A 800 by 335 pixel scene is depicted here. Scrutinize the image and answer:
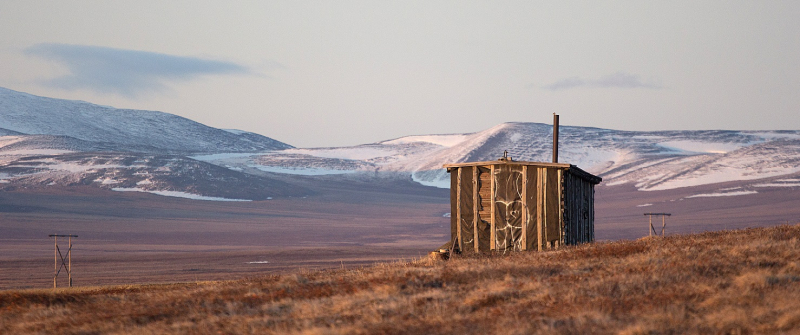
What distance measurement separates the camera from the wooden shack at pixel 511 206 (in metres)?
25.0

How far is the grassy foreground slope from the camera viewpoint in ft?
34.7

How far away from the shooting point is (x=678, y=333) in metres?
9.85

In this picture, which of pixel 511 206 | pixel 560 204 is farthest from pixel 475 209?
pixel 560 204

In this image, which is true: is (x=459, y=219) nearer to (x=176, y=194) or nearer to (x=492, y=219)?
(x=492, y=219)

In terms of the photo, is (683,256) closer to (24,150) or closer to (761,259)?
(761,259)

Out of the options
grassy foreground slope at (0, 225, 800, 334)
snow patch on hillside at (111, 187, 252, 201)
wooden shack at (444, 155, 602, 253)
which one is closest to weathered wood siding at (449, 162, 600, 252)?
wooden shack at (444, 155, 602, 253)

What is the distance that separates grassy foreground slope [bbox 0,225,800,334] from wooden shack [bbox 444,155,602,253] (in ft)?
25.0

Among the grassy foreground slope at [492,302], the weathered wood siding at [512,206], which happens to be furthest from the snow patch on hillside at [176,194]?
the grassy foreground slope at [492,302]

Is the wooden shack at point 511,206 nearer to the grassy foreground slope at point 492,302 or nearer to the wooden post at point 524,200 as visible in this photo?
the wooden post at point 524,200

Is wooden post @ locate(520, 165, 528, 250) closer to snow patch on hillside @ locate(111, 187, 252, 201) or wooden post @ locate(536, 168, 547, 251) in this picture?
wooden post @ locate(536, 168, 547, 251)

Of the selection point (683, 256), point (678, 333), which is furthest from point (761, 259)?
point (678, 333)

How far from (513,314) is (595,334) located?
5.44 ft

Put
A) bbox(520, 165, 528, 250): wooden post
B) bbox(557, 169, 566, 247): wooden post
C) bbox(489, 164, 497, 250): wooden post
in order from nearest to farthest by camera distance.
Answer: bbox(557, 169, 566, 247): wooden post
bbox(520, 165, 528, 250): wooden post
bbox(489, 164, 497, 250): wooden post

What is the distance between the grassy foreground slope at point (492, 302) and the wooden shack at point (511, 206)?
7615 millimetres
